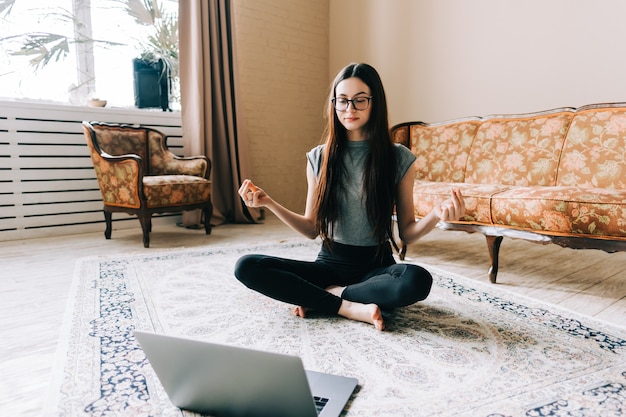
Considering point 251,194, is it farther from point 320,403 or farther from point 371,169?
point 320,403

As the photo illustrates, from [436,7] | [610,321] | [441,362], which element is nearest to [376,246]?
[441,362]

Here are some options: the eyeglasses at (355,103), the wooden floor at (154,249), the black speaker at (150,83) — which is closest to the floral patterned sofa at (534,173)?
the wooden floor at (154,249)

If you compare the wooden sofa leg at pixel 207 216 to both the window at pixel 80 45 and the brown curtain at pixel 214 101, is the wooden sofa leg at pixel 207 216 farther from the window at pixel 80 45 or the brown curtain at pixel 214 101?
the window at pixel 80 45

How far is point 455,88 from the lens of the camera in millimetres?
3254

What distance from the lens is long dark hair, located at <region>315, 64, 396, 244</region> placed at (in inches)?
51.5

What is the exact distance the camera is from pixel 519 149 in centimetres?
239

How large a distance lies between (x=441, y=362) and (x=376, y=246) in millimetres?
431

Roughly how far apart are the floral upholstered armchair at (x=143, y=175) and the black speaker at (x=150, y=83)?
0.36m

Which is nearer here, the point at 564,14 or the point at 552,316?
the point at 552,316

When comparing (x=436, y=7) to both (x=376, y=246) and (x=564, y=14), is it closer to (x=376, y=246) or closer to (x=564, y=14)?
(x=564, y=14)

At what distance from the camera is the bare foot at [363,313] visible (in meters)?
1.29

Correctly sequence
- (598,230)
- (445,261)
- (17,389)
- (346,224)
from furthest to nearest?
1. (445,261)
2. (598,230)
3. (346,224)
4. (17,389)

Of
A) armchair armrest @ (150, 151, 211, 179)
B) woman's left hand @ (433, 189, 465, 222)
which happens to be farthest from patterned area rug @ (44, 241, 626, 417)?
armchair armrest @ (150, 151, 211, 179)

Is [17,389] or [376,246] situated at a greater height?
[376,246]
